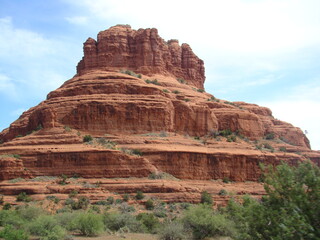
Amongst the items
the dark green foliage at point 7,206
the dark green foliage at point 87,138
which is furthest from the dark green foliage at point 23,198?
the dark green foliage at point 87,138

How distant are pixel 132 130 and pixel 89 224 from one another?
2196cm

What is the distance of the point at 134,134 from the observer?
46656 millimetres

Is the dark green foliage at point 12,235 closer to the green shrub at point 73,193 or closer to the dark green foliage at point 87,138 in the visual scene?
the green shrub at point 73,193

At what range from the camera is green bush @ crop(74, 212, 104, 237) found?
83.7ft

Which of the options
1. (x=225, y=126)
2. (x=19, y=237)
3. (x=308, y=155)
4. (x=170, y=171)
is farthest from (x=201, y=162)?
(x=19, y=237)

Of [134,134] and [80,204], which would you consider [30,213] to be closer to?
[80,204]

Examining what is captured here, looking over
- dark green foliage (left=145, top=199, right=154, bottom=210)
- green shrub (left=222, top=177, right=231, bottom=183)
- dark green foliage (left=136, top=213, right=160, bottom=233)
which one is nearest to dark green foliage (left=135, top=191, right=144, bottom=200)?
dark green foliage (left=145, top=199, right=154, bottom=210)

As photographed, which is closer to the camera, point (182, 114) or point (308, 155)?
point (182, 114)

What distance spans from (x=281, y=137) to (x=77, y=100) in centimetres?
3574

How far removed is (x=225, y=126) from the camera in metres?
56.6

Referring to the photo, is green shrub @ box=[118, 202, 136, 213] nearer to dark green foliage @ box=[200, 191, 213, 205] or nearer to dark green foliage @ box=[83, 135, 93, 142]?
dark green foliage @ box=[200, 191, 213, 205]

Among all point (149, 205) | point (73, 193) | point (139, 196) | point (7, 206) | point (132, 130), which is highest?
point (132, 130)

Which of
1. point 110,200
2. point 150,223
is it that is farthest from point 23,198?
point 150,223

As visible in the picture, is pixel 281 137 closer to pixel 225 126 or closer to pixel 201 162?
pixel 225 126
